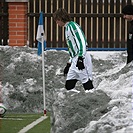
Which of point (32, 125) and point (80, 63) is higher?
point (80, 63)

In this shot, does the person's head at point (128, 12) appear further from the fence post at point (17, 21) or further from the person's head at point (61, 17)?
the fence post at point (17, 21)

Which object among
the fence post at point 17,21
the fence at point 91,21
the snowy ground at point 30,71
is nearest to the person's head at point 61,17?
the snowy ground at point 30,71

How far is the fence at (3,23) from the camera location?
22422 millimetres

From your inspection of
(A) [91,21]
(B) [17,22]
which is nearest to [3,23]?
(B) [17,22]

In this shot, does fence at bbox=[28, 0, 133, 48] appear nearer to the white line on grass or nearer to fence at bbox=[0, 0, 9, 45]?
fence at bbox=[0, 0, 9, 45]

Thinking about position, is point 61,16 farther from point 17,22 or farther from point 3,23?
point 3,23

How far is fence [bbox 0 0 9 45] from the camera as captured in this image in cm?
2242

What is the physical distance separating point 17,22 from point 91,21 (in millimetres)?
2058

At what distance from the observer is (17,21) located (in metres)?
22.1

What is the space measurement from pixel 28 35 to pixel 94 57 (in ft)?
7.34

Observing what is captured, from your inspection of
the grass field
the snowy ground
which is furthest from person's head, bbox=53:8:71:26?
the snowy ground

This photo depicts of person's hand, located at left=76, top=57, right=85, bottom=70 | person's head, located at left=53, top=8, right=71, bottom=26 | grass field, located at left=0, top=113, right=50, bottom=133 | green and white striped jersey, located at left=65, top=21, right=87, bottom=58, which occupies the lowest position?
grass field, located at left=0, top=113, right=50, bottom=133

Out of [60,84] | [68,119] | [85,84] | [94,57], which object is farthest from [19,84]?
[68,119]

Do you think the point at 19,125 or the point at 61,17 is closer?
the point at 61,17
